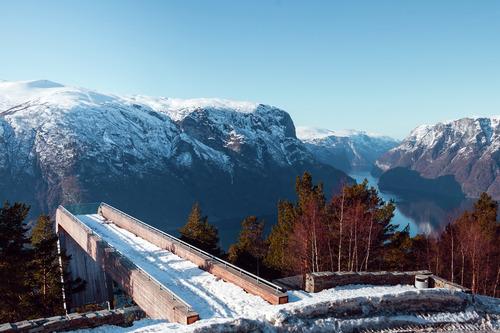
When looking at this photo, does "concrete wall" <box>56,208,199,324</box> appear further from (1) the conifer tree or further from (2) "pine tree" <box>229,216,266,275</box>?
(2) "pine tree" <box>229,216,266,275</box>

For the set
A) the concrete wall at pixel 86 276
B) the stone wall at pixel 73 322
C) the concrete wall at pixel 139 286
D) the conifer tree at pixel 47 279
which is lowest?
the concrete wall at pixel 86 276

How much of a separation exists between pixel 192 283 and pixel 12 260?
11618mm

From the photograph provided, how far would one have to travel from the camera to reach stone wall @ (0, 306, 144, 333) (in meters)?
14.9

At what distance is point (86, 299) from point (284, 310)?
36.5 meters

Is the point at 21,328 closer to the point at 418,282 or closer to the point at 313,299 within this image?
the point at 313,299

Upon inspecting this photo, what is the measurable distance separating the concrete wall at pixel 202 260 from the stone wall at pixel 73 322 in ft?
18.2

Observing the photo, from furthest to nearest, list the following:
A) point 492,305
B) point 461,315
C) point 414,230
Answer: point 414,230 < point 492,305 < point 461,315

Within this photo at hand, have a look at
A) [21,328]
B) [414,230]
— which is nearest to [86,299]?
[21,328]

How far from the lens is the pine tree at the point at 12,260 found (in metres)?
25.3

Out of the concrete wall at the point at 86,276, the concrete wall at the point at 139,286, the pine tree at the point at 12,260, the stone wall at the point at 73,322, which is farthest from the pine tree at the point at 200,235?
the stone wall at the point at 73,322

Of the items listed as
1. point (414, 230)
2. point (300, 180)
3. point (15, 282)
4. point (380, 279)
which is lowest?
point (414, 230)

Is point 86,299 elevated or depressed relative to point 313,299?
depressed

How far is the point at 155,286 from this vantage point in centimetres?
2019

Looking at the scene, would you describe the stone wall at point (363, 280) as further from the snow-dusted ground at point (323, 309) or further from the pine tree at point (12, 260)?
the pine tree at point (12, 260)
